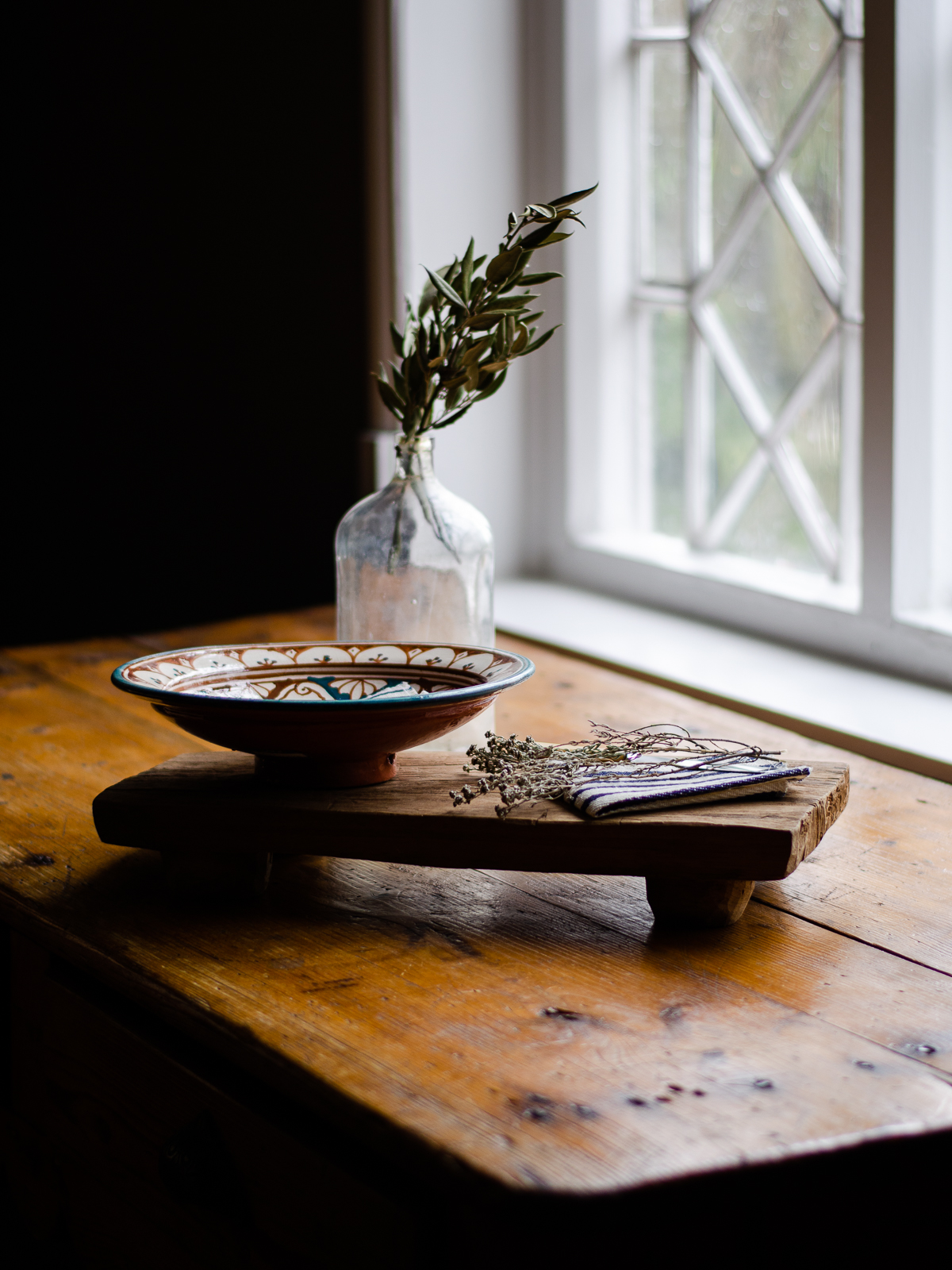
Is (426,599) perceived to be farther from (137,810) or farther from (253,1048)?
(253,1048)

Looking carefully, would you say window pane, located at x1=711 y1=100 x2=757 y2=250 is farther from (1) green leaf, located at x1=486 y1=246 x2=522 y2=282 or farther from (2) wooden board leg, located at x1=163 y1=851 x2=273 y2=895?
(2) wooden board leg, located at x1=163 y1=851 x2=273 y2=895

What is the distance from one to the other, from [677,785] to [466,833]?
13cm

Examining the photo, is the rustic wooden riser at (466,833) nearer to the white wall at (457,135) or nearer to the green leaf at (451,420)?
the green leaf at (451,420)

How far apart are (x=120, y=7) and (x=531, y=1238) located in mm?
1802

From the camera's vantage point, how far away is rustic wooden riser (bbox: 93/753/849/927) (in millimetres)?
800

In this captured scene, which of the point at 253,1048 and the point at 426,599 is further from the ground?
the point at 426,599

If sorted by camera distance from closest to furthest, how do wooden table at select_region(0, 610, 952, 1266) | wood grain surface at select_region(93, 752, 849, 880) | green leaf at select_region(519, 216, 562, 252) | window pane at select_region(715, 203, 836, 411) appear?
wooden table at select_region(0, 610, 952, 1266)
wood grain surface at select_region(93, 752, 849, 880)
green leaf at select_region(519, 216, 562, 252)
window pane at select_region(715, 203, 836, 411)

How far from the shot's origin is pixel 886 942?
0.82m

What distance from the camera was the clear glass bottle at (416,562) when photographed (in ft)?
3.64

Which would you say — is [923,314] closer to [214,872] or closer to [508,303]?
[508,303]

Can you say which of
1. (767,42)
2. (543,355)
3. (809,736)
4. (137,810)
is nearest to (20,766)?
(137,810)

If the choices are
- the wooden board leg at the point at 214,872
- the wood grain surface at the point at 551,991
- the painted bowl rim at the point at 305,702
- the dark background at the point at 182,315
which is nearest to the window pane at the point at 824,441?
the wood grain surface at the point at 551,991

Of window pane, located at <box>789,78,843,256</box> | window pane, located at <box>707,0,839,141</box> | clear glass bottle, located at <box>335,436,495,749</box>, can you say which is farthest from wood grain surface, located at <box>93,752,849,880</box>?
window pane, located at <box>707,0,839,141</box>

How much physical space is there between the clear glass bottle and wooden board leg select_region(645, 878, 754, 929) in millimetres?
333
